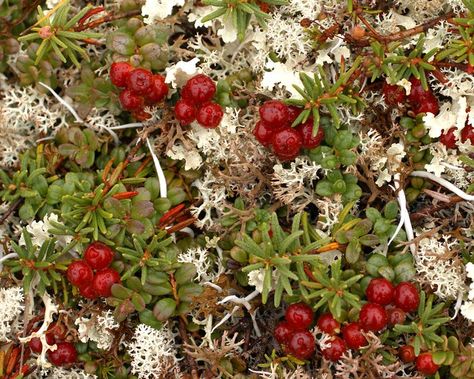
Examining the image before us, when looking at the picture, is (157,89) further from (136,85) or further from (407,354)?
(407,354)

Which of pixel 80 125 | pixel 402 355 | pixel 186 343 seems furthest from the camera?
pixel 80 125

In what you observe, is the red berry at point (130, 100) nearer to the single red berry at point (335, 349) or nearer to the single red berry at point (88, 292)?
the single red berry at point (88, 292)

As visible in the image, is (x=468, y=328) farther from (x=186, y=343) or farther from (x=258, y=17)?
(x=258, y=17)

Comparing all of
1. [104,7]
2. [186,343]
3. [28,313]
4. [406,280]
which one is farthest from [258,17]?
[28,313]

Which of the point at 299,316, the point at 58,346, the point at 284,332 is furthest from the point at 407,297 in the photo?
the point at 58,346

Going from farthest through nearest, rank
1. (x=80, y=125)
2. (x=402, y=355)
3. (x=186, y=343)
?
1. (x=80, y=125)
2. (x=186, y=343)
3. (x=402, y=355)
